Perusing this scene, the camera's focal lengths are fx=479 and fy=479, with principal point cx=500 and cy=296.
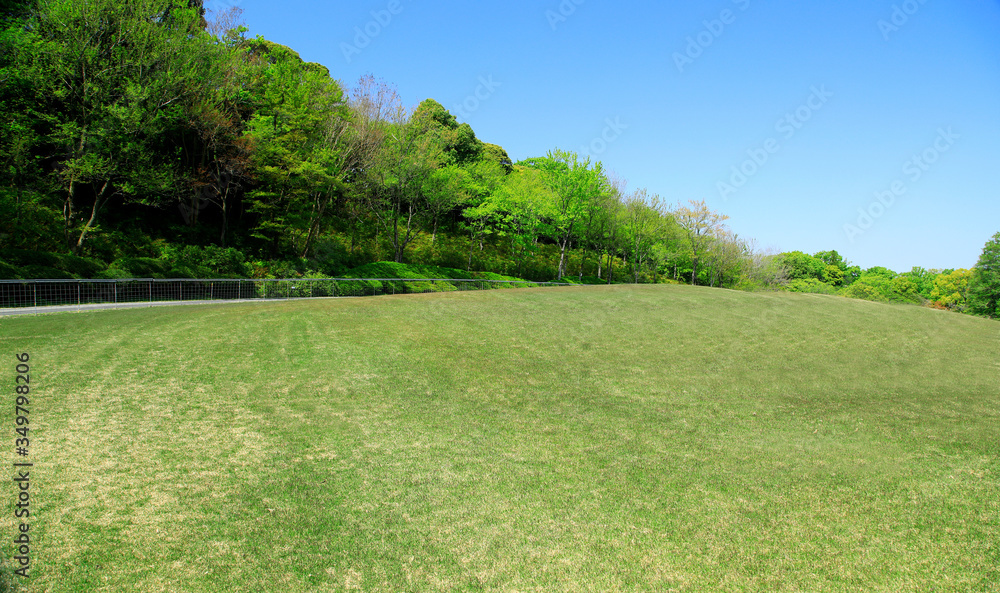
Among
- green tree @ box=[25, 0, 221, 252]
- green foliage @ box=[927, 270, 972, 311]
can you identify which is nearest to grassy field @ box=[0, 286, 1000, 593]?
green tree @ box=[25, 0, 221, 252]

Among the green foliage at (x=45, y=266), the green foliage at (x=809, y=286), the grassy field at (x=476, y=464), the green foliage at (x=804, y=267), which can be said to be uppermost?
the green foliage at (x=804, y=267)

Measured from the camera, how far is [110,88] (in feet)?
62.5

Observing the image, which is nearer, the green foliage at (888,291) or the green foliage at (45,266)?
the green foliage at (45,266)

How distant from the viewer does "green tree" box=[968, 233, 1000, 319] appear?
38.8 meters

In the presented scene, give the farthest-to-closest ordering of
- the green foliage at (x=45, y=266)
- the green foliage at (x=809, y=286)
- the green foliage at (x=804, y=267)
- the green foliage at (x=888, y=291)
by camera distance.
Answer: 1. the green foliage at (x=804, y=267)
2. the green foliage at (x=809, y=286)
3. the green foliage at (x=888, y=291)
4. the green foliage at (x=45, y=266)

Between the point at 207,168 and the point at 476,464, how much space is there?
26.1 meters

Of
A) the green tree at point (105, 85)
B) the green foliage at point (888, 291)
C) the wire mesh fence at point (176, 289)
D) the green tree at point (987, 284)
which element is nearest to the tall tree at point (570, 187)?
the wire mesh fence at point (176, 289)

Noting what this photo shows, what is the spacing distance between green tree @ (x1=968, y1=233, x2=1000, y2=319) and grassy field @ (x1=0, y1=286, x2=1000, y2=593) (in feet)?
127

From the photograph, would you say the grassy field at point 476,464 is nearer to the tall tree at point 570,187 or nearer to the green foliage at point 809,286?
the tall tree at point 570,187

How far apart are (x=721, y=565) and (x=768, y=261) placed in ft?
216

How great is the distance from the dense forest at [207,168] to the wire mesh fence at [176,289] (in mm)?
992

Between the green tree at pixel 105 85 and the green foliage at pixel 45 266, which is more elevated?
the green tree at pixel 105 85

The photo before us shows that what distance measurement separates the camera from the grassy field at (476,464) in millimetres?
4211

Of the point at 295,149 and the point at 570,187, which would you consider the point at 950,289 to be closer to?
the point at 570,187
